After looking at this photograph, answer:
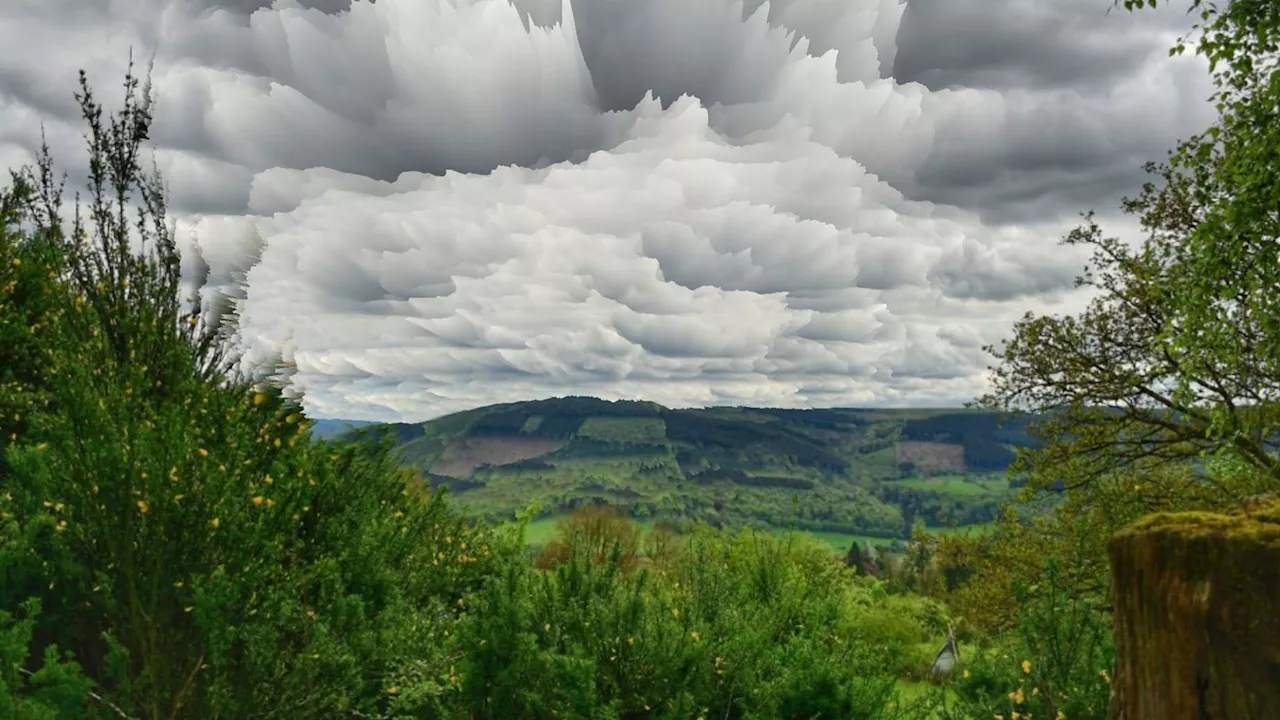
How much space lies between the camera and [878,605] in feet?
83.6

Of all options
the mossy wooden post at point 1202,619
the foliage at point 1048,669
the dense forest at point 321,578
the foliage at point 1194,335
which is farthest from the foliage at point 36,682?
the foliage at point 1194,335

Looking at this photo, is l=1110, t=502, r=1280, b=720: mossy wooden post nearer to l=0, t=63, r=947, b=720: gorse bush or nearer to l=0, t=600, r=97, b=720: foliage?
l=0, t=63, r=947, b=720: gorse bush

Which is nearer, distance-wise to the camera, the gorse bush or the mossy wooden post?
the mossy wooden post

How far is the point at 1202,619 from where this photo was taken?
3363 mm

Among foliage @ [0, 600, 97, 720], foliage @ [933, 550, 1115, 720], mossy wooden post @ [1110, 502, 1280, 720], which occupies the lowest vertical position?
foliage @ [933, 550, 1115, 720]

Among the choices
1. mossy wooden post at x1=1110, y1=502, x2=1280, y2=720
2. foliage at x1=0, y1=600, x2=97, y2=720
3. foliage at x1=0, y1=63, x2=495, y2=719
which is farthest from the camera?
foliage at x1=0, y1=63, x2=495, y2=719

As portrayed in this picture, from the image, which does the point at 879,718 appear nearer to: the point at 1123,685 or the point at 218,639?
the point at 1123,685

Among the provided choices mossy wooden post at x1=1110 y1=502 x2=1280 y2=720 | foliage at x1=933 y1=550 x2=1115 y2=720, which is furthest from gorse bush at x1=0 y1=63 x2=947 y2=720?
mossy wooden post at x1=1110 y1=502 x2=1280 y2=720

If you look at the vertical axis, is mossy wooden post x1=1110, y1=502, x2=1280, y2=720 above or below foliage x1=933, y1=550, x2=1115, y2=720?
above

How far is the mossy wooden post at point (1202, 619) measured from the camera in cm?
325

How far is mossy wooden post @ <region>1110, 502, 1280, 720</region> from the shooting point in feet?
10.6

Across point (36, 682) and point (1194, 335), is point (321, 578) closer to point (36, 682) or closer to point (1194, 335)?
point (36, 682)

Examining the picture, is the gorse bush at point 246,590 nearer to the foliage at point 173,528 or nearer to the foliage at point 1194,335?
the foliage at point 173,528

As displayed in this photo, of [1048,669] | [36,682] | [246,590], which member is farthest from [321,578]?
[1048,669]
